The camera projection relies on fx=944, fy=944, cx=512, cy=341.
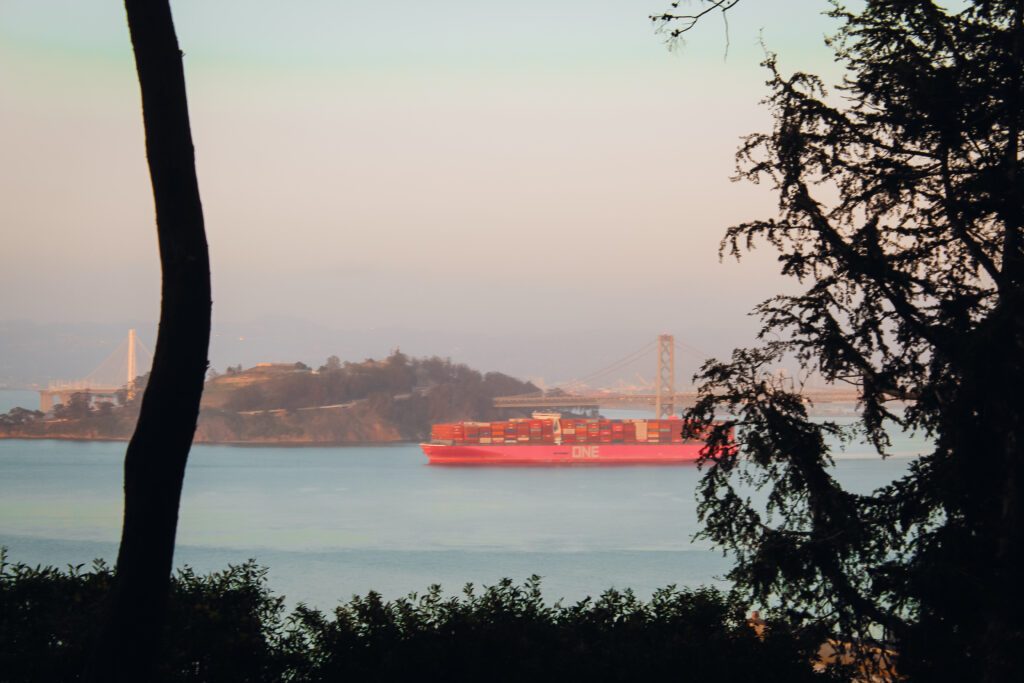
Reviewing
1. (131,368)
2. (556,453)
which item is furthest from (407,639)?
(131,368)

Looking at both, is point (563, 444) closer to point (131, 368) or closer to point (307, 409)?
point (307, 409)

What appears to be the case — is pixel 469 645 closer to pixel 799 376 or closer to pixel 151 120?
pixel 151 120

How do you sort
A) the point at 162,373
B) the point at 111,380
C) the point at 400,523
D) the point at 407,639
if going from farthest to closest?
the point at 111,380, the point at 400,523, the point at 407,639, the point at 162,373

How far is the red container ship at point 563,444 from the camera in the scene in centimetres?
4197

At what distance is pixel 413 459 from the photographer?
156 feet

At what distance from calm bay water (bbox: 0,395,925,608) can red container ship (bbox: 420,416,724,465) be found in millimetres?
759

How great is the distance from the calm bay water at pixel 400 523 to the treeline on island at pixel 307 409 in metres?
9.26

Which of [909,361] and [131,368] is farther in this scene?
[131,368]

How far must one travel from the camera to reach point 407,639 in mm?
3012

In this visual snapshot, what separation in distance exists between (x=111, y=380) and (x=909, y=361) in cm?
Result: 7055

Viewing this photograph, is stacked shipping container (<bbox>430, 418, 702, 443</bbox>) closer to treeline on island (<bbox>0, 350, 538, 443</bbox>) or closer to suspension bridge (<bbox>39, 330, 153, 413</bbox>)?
treeline on island (<bbox>0, 350, 538, 443</bbox>)

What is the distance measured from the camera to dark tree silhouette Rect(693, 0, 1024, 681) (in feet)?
11.2

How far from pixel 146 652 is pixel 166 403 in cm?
47

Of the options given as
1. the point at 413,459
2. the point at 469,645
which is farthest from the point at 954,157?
the point at 413,459
